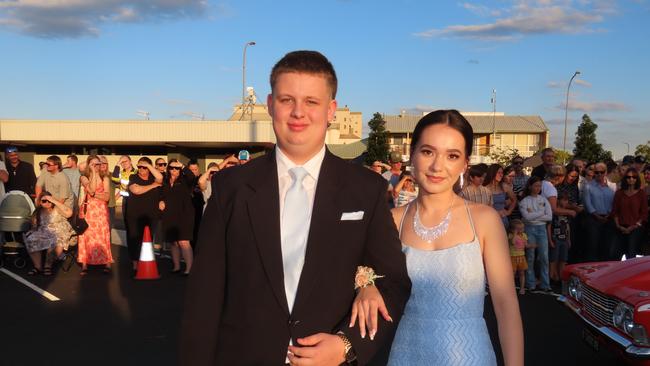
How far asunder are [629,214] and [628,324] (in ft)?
19.7

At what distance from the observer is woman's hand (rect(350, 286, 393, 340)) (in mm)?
2053

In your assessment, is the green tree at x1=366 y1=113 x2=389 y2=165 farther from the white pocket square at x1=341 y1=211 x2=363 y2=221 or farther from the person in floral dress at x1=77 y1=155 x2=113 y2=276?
the white pocket square at x1=341 y1=211 x2=363 y2=221

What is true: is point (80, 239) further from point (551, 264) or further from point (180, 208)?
point (551, 264)

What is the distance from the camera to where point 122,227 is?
60.2 ft

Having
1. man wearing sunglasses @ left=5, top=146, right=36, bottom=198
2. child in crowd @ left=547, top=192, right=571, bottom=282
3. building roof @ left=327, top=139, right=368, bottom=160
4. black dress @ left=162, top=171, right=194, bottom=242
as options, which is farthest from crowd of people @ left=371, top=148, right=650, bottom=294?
building roof @ left=327, top=139, right=368, bottom=160

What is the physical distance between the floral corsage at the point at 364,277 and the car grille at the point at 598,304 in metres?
4.00

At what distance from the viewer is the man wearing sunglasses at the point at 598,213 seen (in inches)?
428

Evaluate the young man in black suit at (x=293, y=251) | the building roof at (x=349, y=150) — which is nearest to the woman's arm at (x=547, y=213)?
the young man in black suit at (x=293, y=251)

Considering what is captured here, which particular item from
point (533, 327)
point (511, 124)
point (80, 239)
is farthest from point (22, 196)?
point (511, 124)

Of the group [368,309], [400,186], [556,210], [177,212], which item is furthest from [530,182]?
[368,309]

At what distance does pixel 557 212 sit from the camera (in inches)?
406

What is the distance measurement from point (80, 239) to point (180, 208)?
1.84 m

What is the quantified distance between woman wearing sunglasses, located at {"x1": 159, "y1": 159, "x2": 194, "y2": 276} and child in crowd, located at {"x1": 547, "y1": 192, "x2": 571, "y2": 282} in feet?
19.6

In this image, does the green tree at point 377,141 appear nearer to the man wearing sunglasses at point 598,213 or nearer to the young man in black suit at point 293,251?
the man wearing sunglasses at point 598,213
